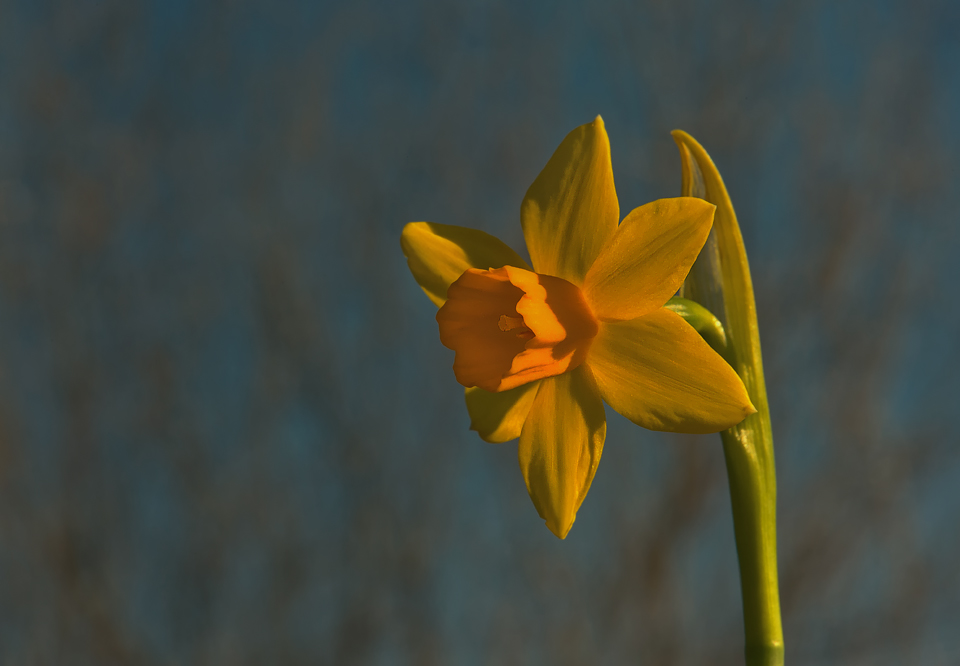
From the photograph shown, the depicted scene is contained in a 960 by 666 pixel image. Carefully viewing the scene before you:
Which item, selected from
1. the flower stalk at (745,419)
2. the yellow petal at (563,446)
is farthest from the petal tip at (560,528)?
the flower stalk at (745,419)

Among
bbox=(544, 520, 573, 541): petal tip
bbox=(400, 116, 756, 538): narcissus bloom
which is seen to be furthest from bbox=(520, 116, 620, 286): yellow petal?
bbox=(544, 520, 573, 541): petal tip

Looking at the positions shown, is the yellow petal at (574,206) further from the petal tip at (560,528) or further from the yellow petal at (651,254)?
the petal tip at (560,528)

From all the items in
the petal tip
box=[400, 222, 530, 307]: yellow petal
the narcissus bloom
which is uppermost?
box=[400, 222, 530, 307]: yellow petal

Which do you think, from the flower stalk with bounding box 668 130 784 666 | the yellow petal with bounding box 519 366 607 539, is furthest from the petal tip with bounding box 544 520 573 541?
the flower stalk with bounding box 668 130 784 666

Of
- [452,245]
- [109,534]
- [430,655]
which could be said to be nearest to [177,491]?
[109,534]

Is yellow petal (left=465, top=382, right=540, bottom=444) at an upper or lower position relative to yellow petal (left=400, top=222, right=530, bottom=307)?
lower

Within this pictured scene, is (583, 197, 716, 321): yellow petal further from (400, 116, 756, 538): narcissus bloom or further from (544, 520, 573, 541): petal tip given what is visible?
(544, 520, 573, 541): petal tip
